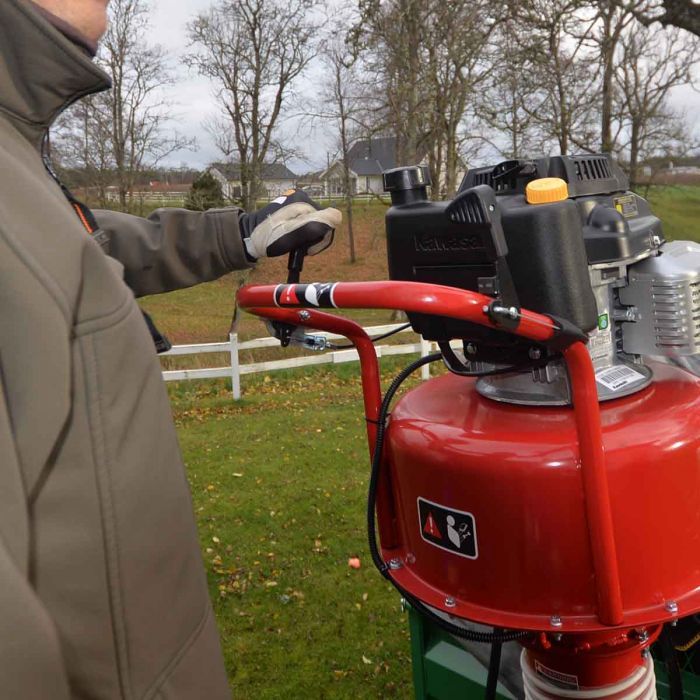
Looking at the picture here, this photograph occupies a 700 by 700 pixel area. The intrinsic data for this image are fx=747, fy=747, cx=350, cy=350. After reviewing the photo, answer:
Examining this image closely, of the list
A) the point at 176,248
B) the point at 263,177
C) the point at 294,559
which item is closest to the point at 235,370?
the point at 294,559

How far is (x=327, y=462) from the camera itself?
211 inches

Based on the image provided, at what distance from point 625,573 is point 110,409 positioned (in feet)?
2.90

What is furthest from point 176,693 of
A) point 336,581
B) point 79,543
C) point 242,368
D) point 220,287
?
point 220,287

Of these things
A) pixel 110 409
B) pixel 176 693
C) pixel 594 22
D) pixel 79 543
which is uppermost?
pixel 594 22

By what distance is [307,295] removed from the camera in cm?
130

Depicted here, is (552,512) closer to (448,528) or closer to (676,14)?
(448,528)

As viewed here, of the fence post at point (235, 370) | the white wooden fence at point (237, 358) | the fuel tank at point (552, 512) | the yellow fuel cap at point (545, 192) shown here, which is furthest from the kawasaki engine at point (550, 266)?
the fence post at point (235, 370)

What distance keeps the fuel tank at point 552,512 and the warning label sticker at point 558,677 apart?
29 centimetres

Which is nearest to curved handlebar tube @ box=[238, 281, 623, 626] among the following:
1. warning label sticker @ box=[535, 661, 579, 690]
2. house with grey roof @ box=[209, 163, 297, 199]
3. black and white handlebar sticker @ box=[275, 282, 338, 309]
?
black and white handlebar sticker @ box=[275, 282, 338, 309]

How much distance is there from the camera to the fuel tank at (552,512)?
49.2 inches

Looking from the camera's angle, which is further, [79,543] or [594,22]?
[594,22]

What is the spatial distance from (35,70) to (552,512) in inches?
42.6

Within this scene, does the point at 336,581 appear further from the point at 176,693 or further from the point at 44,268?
the point at 44,268

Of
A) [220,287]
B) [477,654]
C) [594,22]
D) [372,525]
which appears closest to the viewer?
[372,525]
